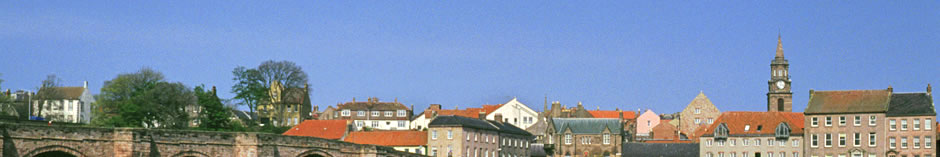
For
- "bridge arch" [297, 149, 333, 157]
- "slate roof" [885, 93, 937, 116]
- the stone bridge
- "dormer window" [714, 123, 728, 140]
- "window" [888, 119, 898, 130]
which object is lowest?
"bridge arch" [297, 149, 333, 157]

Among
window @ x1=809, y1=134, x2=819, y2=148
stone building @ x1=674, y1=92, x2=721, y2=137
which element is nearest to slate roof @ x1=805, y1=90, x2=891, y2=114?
window @ x1=809, y1=134, x2=819, y2=148

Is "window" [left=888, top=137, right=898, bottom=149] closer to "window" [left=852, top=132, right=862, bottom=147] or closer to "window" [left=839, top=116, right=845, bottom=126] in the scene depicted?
"window" [left=852, top=132, right=862, bottom=147]

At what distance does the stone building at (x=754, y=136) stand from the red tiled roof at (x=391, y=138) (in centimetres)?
2492

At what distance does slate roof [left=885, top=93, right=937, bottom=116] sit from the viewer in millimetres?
101000

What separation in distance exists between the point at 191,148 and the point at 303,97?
71.9 metres

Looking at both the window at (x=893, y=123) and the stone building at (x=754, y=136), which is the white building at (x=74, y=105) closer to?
the stone building at (x=754, y=136)

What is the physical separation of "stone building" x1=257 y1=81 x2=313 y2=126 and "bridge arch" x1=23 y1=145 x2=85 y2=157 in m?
66.7

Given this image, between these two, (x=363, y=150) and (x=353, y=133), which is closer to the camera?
(x=363, y=150)

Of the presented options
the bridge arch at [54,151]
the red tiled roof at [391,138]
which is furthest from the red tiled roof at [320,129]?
the bridge arch at [54,151]

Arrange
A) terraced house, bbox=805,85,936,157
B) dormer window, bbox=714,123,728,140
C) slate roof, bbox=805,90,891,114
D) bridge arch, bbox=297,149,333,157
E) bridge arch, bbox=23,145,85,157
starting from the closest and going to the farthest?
bridge arch, bbox=23,145,85,157
bridge arch, bbox=297,149,333,157
terraced house, bbox=805,85,936,157
slate roof, bbox=805,90,891,114
dormer window, bbox=714,123,728,140

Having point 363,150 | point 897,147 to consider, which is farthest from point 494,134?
point 363,150

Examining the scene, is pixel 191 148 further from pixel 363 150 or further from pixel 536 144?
pixel 536 144

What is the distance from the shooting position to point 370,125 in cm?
13950

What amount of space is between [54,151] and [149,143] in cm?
448
